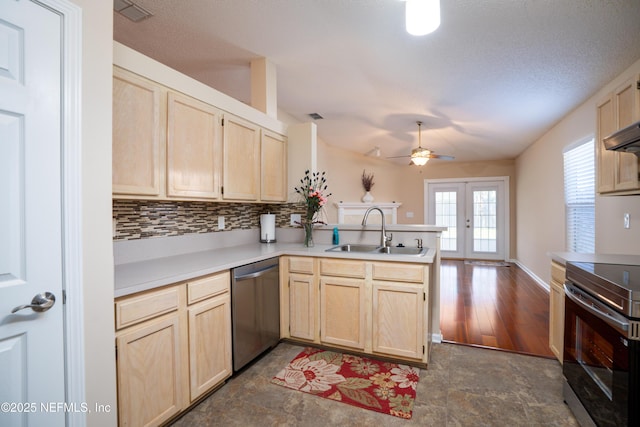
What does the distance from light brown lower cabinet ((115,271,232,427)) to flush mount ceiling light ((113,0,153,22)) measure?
195 centimetres

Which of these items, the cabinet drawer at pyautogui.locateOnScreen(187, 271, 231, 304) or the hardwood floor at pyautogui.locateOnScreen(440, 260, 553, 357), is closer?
the cabinet drawer at pyautogui.locateOnScreen(187, 271, 231, 304)

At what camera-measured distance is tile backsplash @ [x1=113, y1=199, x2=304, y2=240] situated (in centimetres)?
207

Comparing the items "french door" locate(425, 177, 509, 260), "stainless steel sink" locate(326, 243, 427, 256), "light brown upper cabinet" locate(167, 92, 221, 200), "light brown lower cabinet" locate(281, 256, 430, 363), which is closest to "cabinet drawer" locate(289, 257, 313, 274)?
"light brown lower cabinet" locate(281, 256, 430, 363)

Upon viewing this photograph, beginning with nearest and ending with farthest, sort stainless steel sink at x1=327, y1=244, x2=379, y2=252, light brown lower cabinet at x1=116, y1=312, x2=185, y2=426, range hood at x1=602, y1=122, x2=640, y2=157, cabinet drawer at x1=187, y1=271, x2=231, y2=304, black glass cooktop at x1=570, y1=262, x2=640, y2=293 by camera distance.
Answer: black glass cooktop at x1=570, y1=262, x2=640, y2=293, light brown lower cabinet at x1=116, y1=312, x2=185, y2=426, range hood at x1=602, y1=122, x2=640, y2=157, cabinet drawer at x1=187, y1=271, x2=231, y2=304, stainless steel sink at x1=327, y1=244, x2=379, y2=252

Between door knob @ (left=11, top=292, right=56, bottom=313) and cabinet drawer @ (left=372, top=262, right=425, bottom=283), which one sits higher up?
door knob @ (left=11, top=292, right=56, bottom=313)

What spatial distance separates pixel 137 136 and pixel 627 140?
2731 millimetres

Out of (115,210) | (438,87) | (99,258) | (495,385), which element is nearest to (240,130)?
(115,210)

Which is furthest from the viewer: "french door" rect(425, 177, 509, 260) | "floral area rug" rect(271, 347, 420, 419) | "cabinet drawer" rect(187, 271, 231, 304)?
"french door" rect(425, 177, 509, 260)

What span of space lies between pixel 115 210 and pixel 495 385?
281 cm

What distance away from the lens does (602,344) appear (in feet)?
4.90

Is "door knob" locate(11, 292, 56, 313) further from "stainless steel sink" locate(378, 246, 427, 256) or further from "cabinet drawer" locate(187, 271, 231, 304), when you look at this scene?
"stainless steel sink" locate(378, 246, 427, 256)

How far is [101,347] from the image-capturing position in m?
1.35

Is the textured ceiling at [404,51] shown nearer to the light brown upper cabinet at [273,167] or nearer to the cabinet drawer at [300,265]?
the light brown upper cabinet at [273,167]

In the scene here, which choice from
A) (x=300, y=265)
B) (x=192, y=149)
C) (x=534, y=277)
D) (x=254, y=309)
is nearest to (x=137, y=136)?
(x=192, y=149)
